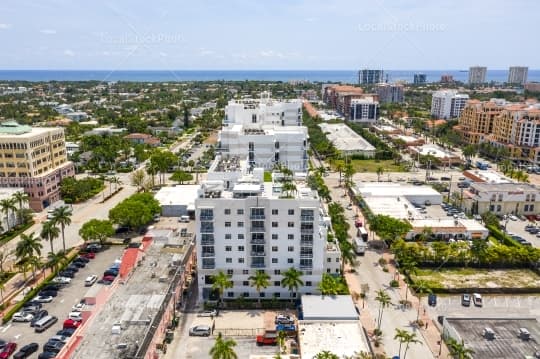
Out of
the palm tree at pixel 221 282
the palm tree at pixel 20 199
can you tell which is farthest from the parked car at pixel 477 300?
the palm tree at pixel 20 199

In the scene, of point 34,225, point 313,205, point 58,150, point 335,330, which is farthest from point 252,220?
point 58,150

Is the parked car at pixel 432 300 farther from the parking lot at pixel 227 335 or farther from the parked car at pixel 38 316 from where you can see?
the parked car at pixel 38 316

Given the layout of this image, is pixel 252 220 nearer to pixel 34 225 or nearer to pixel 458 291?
pixel 458 291

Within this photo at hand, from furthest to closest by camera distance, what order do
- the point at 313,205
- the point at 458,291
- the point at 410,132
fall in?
the point at 410,132
the point at 458,291
the point at 313,205

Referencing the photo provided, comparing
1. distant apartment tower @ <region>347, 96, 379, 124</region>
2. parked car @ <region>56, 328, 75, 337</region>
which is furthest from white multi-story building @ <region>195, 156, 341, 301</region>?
distant apartment tower @ <region>347, 96, 379, 124</region>

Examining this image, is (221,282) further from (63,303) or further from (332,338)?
(63,303)

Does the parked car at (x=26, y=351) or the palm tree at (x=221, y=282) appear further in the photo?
the palm tree at (x=221, y=282)

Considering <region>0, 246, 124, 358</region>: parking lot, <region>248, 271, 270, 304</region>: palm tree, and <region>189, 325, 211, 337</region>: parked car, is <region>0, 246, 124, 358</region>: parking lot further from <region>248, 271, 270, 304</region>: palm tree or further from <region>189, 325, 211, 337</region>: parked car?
<region>248, 271, 270, 304</region>: palm tree
